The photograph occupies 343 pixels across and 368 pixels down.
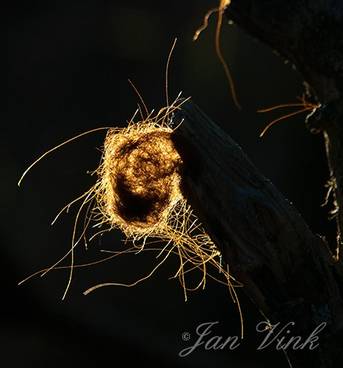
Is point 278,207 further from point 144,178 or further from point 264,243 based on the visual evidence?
point 144,178

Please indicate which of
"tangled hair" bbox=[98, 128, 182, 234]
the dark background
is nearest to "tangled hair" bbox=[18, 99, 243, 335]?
"tangled hair" bbox=[98, 128, 182, 234]

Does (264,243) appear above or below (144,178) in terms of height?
below

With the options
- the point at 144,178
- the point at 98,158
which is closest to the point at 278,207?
the point at 144,178

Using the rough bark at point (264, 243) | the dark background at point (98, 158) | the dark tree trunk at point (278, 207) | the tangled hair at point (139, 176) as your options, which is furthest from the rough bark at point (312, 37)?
the dark background at point (98, 158)

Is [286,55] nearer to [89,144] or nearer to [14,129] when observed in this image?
[89,144]

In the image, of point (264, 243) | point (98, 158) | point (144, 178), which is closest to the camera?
point (264, 243)

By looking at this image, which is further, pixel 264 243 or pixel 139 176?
pixel 139 176

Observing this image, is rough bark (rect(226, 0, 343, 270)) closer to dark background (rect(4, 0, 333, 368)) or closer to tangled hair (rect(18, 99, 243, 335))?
tangled hair (rect(18, 99, 243, 335))

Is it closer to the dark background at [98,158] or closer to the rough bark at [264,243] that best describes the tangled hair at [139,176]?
the rough bark at [264,243]
